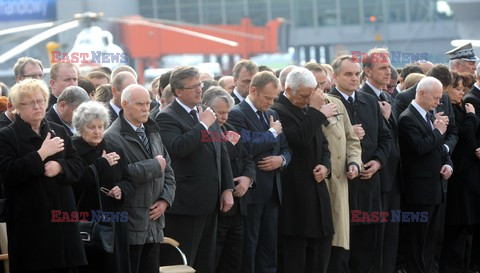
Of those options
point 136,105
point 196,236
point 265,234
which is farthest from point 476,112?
point 136,105

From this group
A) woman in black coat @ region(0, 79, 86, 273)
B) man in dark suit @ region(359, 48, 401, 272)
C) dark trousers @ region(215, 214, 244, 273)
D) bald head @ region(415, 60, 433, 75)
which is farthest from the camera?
bald head @ region(415, 60, 433, 75)

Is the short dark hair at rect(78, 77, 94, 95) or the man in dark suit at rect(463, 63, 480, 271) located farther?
the man in dark suit at rect(463, 63, 480, 271)

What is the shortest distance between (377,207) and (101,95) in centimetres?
293

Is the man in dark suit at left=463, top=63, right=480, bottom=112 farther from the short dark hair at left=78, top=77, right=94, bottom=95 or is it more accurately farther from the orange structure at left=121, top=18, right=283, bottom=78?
the orange structure at left=121, top=18, right=283, bottom=78

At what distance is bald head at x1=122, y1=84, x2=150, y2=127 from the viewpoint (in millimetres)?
8422

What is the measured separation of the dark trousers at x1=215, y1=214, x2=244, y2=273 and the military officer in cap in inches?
197

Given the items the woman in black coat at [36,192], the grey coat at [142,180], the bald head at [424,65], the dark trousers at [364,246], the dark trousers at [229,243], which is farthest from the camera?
the bald head at [424,65]

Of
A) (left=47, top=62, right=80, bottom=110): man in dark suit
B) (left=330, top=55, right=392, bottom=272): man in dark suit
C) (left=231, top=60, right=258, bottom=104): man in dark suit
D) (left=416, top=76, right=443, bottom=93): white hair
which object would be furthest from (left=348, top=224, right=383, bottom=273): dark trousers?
(left=47, top=62, right=80, bottom=110): man in dark suit

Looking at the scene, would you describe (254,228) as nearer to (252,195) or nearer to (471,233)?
(252,195)

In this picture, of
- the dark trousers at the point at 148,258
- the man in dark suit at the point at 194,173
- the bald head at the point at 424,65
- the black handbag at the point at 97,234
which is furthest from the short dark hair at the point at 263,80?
the bald head at the point at 424,65

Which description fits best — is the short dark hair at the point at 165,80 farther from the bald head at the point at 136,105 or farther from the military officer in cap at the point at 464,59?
the military officer in cap at the point at 464,59

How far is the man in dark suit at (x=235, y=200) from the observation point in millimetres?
9492

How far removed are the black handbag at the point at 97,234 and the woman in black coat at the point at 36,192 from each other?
0.91ft

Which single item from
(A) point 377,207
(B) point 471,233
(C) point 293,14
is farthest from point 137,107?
(C) point 293,14
